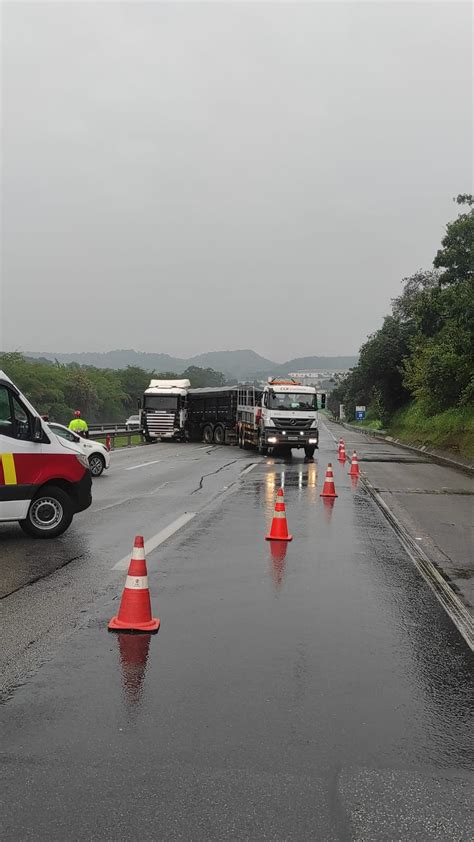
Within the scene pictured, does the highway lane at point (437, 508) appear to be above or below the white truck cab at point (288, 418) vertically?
below

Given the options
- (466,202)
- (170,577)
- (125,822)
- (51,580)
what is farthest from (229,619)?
(466,202)

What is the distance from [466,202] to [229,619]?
122 ft

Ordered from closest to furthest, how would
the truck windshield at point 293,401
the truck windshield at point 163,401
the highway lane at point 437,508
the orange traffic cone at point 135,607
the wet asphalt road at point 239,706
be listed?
the wet asphalt road at point 239,706, the orange traffic cone at point 135,607, the highway lane at point 437,508, the truck windshield at point 293,401, the truck windshield at point 163,401

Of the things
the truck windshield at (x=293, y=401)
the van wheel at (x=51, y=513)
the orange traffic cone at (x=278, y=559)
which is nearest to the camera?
the orange traffic cone at (x=278, y=559)

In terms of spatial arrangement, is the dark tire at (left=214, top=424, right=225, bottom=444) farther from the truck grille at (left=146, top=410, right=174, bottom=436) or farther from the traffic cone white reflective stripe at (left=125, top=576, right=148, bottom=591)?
the traffic cone white reflective stripe at (left=125, top=576, right=148, bottom=591)

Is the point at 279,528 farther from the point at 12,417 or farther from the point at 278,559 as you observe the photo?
the point at 12,417

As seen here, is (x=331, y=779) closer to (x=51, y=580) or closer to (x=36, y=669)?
(x=36, y=669)

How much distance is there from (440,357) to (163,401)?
14.7m

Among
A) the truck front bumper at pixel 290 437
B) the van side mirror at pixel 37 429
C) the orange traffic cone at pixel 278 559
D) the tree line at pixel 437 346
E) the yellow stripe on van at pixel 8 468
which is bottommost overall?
the orange traffic cone at pixel 278 559

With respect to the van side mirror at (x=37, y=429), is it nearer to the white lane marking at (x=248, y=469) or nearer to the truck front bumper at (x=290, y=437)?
the white lane marking at (x=248, y=469)

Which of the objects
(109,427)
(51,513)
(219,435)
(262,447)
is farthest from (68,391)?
(51,513)

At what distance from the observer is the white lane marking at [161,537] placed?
819cm

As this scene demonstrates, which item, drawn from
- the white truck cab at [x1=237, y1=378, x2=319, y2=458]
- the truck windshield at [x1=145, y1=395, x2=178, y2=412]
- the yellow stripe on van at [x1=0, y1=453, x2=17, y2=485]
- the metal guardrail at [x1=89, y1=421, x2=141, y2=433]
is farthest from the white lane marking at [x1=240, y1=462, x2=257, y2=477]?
the metal guardrail at [x1=89, y1=421, x2=141, y2=433]

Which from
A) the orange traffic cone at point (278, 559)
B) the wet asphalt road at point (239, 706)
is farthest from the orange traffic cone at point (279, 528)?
the wet asphalt road at point (239, 706)
